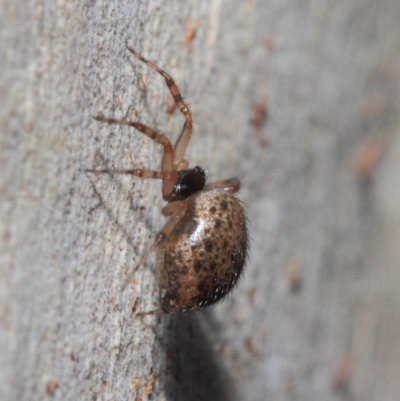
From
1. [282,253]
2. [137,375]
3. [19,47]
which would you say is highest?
[19,47]

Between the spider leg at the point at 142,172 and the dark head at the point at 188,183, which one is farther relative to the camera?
the dark head at the point at 188,183

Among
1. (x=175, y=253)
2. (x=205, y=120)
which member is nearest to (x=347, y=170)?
(x=205, y=120)

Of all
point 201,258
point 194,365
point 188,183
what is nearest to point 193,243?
point 201,258

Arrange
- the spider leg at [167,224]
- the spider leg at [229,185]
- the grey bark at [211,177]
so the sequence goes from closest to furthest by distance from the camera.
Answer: the grey bark at [211,177] → the spider leg at [167,224] → the spider leg at [229,185]

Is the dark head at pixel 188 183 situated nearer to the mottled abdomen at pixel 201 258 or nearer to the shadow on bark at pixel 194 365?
the mottled abdomen at pixel 201 258

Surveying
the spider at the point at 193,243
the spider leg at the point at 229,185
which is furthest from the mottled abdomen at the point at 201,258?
the spider leg at the point at 229,185

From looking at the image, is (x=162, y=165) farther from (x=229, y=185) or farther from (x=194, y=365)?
(x=194, y=365)

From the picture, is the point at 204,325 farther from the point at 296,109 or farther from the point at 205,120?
the point at 296,109
